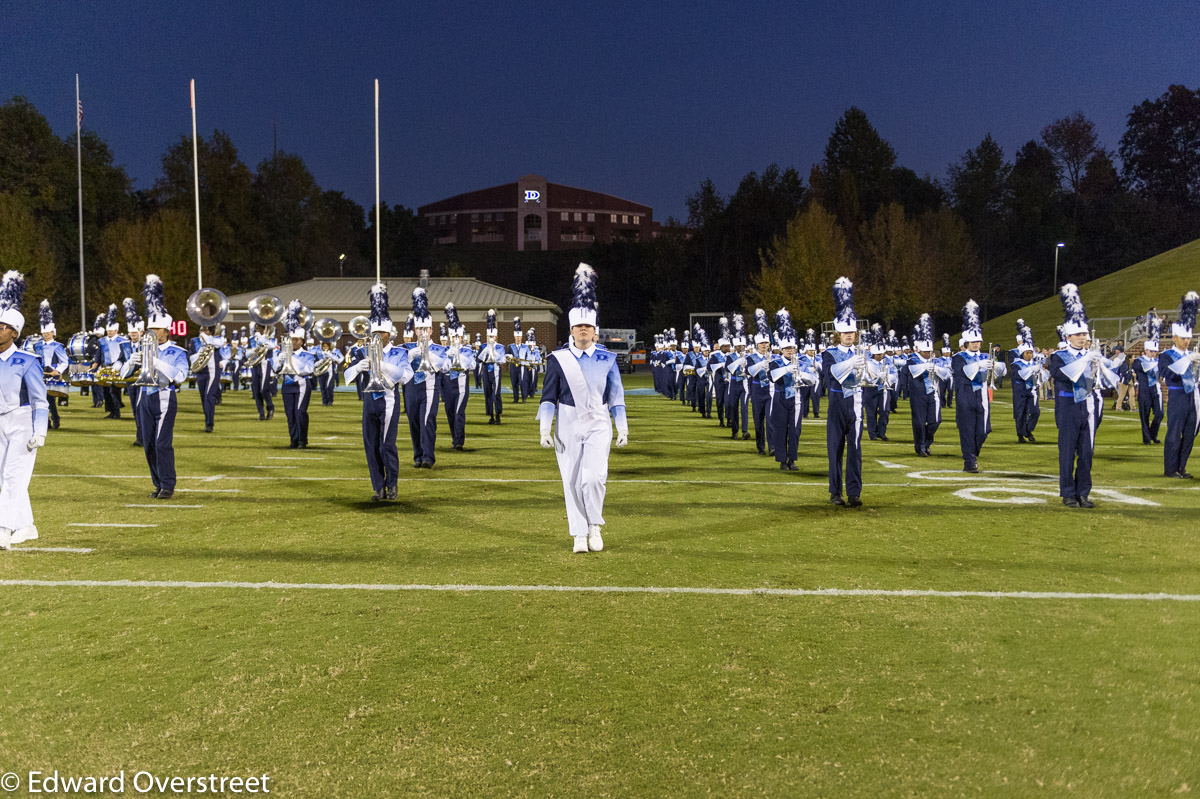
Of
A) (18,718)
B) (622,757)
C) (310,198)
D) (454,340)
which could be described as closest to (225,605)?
→ (18,718)

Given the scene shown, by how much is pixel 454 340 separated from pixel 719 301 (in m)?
60.1

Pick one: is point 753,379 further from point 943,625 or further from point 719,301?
point 719,301

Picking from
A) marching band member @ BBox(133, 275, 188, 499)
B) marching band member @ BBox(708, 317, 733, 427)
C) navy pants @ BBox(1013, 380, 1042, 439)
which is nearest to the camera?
marching band member @ BBox(133, 275, 188, 499)

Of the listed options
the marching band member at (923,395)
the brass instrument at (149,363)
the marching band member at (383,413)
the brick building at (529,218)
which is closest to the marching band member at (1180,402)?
the marching band member at (923,395)

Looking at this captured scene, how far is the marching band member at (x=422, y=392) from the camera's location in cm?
1348

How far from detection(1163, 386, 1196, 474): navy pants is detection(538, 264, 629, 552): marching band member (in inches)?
336

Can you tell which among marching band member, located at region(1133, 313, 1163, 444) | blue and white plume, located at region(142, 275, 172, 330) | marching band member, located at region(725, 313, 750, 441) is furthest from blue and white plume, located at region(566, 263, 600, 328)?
marching band member, located at region(1133, 313, 1163, 444)

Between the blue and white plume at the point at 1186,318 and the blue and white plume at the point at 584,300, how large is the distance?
8733 millimetres

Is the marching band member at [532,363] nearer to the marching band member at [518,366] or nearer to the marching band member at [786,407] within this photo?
the marching band member at [518,366]

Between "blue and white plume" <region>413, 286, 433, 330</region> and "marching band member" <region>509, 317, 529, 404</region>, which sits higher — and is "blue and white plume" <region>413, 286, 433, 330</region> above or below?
above

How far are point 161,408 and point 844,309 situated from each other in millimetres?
7517

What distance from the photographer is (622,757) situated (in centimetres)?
395

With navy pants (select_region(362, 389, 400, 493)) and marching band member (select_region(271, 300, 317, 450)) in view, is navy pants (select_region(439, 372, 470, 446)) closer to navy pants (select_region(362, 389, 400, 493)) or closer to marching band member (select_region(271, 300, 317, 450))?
marching band member (select_region(271, 300, 317, 450))

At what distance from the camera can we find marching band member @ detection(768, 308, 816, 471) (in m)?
13.2
